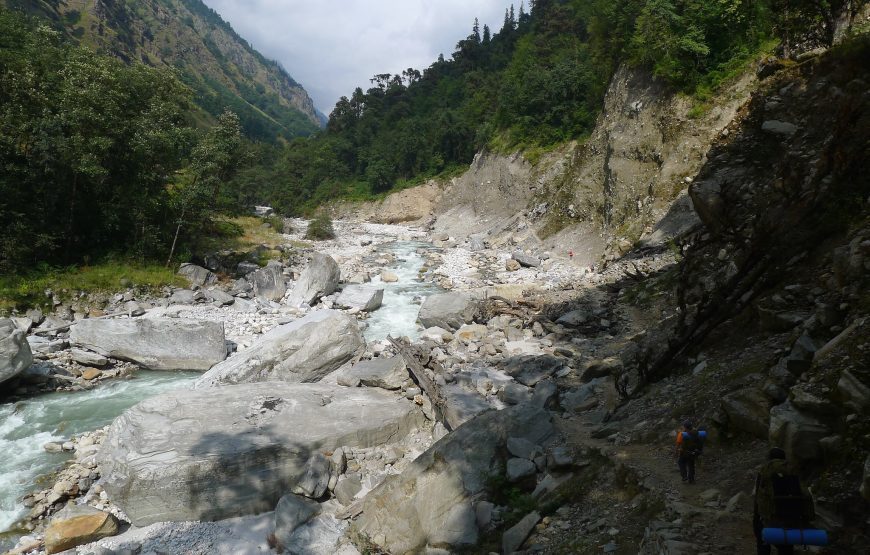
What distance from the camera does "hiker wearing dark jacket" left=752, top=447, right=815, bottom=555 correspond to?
11.0 ft

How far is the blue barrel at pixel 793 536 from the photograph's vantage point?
3232 mm

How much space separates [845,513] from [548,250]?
969 inches

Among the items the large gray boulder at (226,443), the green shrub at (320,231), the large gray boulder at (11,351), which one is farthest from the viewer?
the green shrub at (320,231)

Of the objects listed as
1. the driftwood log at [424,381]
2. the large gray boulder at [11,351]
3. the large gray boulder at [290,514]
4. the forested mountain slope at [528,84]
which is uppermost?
Answer: the forested mountain slope at [528,84]

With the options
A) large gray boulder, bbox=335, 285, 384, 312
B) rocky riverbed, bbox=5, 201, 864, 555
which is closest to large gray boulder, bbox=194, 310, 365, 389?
rocky riverbed, bbox=5, 201, 864, 555

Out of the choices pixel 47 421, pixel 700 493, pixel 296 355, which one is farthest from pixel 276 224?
pixel 700 493

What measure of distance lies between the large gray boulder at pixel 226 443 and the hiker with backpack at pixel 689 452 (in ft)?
20.8

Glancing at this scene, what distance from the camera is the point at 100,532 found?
304 inches

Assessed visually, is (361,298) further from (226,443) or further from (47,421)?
(226,443)

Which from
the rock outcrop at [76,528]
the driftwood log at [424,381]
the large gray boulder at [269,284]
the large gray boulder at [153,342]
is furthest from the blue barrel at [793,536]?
the large gray boulder at [269,284]

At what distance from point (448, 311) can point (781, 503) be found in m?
13.9

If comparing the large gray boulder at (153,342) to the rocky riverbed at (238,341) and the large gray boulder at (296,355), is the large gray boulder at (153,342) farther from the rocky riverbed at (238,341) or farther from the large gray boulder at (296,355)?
the large gray boulder at (296,355)

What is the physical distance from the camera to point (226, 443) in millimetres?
8617

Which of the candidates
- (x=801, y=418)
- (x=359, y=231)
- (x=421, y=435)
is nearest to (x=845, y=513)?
(x=801, y=418)
